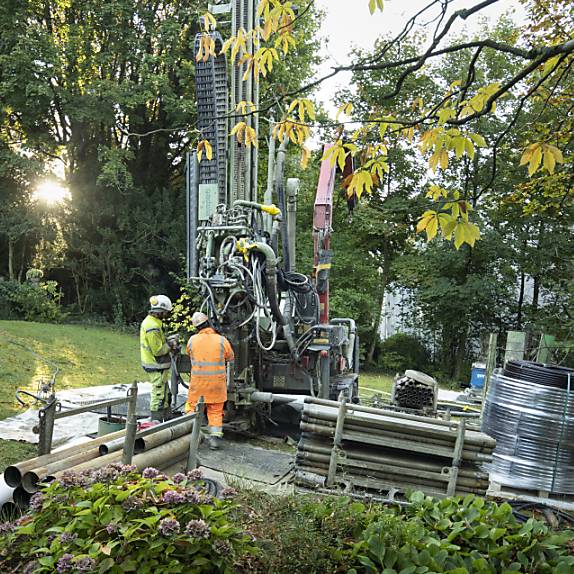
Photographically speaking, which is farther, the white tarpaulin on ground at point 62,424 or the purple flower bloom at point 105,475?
the white tarpaulin on ground at point 62,424

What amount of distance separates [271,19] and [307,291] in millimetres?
5632

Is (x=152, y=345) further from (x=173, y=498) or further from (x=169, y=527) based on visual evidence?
(x=169, y=527)

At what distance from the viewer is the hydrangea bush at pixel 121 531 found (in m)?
2.42

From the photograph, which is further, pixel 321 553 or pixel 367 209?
pixel 367 209

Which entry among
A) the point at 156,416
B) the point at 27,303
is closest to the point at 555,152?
the point at 156,416

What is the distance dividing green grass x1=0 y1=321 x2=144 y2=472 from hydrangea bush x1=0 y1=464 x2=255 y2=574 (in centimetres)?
375

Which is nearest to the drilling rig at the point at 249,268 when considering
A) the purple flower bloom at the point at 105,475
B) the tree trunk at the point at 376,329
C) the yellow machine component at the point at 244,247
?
the yellow machine component at the point at 244,247

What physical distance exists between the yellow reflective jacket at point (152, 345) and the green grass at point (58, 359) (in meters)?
1.69

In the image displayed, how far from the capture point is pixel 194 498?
2.69 meters

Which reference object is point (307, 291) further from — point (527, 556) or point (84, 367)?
point (84, 367)

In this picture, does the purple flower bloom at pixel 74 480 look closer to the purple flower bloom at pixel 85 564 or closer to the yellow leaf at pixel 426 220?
the purple flower bloom at pixel 85 564

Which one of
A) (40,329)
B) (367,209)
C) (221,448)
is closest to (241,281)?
(221,448)

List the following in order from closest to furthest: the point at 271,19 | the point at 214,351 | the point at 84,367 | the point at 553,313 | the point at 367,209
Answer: the point at 271,19 → the point at 214,351 → the point at 84,367 → the point at 553,313 → the point at 367,209

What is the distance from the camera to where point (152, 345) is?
7.39 meters
